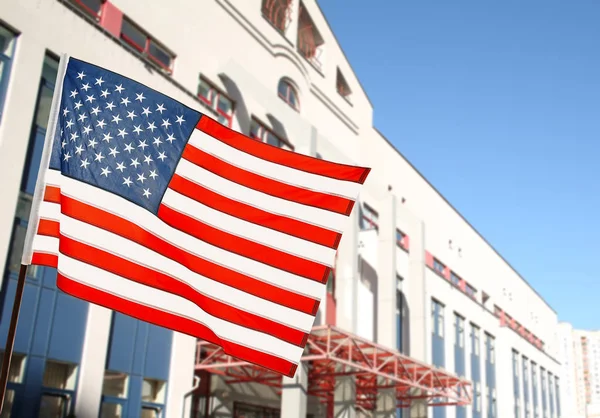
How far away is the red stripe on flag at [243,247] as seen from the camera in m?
9.10

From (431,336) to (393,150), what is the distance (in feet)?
36.1

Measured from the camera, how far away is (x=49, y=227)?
8.46 metres

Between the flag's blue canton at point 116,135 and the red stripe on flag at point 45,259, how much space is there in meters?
0.94

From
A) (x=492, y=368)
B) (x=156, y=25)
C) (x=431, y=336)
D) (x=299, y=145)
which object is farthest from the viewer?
(x=492, y=368)

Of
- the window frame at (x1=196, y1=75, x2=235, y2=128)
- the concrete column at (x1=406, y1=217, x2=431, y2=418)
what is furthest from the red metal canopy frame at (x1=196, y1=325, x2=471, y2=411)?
the window frame at (x1=196, y1=75, x2=235, y2=128)

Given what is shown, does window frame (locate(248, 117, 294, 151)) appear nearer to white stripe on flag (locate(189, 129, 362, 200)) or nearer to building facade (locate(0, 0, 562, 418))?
building facade (locate(0, 0, 562, 418))

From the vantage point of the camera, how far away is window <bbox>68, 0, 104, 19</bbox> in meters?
20.9

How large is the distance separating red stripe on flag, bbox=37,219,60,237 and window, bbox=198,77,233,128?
58.2 ft

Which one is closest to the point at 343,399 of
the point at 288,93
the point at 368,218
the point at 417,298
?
the point at 417,298

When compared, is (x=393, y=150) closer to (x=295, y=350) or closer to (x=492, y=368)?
(x=492, y=368)

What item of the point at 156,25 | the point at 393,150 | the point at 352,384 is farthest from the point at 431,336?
the point at 156,25

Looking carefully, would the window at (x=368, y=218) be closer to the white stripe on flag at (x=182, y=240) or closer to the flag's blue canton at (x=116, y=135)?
the white stripe on flag at (x=182, y=240)

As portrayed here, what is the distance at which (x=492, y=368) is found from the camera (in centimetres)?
5362

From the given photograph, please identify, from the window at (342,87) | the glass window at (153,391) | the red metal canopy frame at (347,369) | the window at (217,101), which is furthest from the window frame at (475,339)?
the glass window at (153,391)
